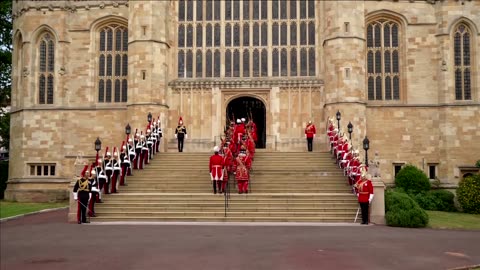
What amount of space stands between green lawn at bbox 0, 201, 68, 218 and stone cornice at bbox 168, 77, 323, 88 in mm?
8720

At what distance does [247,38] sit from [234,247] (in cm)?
2017

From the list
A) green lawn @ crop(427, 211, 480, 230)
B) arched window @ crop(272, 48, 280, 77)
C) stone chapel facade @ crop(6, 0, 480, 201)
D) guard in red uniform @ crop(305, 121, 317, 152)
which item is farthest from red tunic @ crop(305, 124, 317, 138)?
green lawn @ crop(427, 211, 480, 230)

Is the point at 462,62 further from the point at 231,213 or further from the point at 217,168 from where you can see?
the point at 231,213

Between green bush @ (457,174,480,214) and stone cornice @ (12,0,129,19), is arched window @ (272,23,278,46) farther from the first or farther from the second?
green bush @ (457,174,480,214)

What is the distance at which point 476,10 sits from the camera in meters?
31.1

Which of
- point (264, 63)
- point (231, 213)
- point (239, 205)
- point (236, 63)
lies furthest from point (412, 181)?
point (231, 213)

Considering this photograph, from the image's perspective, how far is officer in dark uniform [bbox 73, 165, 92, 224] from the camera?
19.8m

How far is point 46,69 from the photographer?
3300cm

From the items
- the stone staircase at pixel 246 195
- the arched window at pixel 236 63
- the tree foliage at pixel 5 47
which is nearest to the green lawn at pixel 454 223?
the stone staircase at pixel 246 195

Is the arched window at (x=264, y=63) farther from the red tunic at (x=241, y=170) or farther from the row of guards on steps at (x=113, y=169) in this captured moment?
the red tunic at (x=241, y=170)

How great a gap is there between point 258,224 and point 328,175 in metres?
7.13

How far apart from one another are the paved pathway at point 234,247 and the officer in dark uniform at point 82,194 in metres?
1.23

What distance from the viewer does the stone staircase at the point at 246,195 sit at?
20641 millimetres

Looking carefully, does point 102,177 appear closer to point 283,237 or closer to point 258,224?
point 258,224
